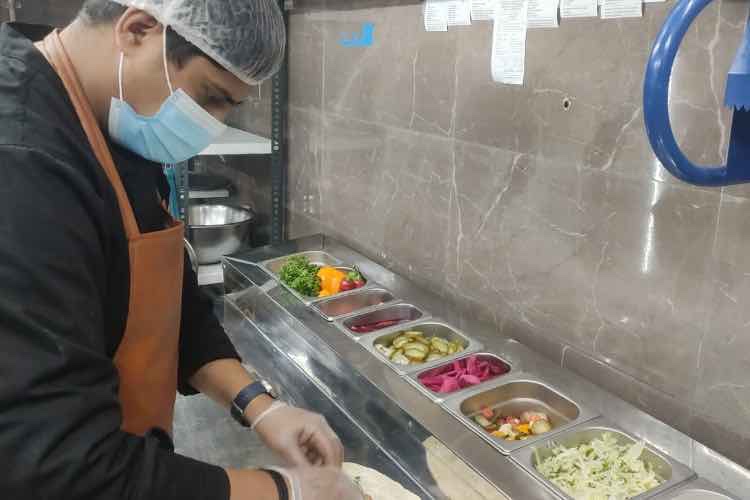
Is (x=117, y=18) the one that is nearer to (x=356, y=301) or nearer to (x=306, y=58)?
(x=356, y=301)

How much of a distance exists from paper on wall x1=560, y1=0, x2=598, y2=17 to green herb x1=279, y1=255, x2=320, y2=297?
980mm

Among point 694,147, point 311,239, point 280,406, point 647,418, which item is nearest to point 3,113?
point 280,406

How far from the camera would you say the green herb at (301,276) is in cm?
187

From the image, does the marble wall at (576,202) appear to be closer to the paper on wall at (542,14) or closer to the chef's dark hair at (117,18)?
the paper on wall at (542,14)

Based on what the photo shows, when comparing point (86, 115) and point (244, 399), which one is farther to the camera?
point (244, 399)

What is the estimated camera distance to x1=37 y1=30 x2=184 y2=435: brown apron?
2.60 feet

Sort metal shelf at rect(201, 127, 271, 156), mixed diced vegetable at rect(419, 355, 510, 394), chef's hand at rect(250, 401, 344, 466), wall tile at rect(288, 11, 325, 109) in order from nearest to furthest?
1. chef's hand at rect(250, 401, 344, 466)
2. mixed diced vegetable at rect(419, 355, 510, 394)
3. wall tile at rect(288, 11, 325, 109)
4. metal shelf at rect(201, 127, 271, 156)

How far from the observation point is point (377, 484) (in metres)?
1.15

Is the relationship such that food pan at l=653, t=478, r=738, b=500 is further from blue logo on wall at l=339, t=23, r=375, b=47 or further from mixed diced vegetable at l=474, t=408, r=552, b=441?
blue logo on wall at l=339, t=23, r=375, b=47

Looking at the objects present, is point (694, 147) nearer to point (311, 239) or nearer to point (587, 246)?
point (587, 246)

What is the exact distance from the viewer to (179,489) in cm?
72

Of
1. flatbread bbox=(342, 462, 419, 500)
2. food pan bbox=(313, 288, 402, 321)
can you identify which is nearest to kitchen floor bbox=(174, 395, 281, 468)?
flatbread bbox=(342, 462, 419, 500)

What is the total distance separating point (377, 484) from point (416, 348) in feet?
1.40

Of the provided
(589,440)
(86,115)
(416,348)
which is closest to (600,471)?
(589,440)
